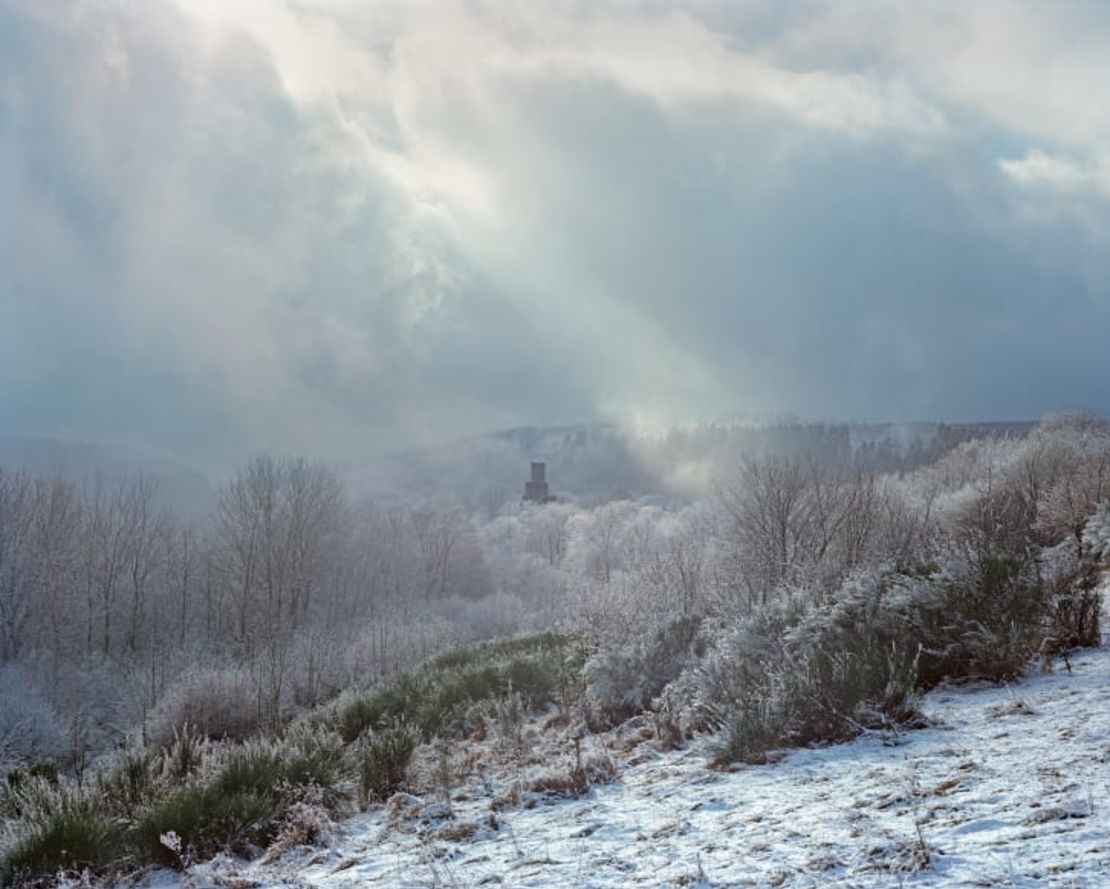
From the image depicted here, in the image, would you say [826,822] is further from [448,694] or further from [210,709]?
[210,709]

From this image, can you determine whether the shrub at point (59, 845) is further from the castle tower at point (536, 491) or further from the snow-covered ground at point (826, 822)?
the castle tower at point (536, 491)

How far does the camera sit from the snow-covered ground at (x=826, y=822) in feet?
12.0

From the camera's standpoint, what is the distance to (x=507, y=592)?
61.9 m

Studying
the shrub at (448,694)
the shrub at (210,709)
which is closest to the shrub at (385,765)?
the shrub at (448,694)

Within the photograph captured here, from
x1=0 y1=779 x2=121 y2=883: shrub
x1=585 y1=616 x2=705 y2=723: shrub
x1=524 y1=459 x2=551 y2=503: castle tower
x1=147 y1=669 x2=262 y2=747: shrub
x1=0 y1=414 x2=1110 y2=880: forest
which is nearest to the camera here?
x1=0 y1=779 x2=121 y2=883: shrub

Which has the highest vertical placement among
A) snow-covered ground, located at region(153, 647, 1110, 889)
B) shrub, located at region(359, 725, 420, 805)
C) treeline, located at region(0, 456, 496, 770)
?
snow-covered ground, located at region(153, 647, 1110, 889)

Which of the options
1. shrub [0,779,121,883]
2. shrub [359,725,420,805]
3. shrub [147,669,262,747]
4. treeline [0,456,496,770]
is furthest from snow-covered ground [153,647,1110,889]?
treeline [0,456,496,770]

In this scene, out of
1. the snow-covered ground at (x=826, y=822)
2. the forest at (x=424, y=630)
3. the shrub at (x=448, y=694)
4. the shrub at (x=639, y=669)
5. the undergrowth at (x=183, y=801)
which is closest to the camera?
the snow-covered ground at (x=826, y=822)

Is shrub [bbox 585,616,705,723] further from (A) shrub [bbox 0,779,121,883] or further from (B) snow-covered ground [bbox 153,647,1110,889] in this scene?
(A) shrub [bbox 0,779,121,883]

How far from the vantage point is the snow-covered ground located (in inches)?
144

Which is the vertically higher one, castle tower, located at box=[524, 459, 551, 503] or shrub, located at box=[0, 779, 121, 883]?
shrub, located at box=[0, 779, 121, 883]

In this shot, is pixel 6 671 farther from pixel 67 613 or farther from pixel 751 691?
pixel 751 691

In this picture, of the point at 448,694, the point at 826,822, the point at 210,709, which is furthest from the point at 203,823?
the point at 210,709

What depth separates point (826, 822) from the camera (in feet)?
14.4
